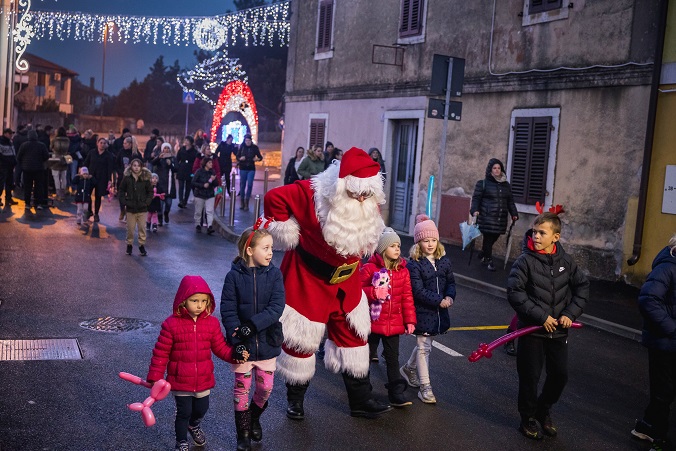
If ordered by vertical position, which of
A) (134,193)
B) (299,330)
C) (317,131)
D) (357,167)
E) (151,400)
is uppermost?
(317,131)

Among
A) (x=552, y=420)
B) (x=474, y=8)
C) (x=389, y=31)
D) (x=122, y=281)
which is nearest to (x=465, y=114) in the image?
(x=474, y=8)

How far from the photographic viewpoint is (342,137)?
22.4 metres

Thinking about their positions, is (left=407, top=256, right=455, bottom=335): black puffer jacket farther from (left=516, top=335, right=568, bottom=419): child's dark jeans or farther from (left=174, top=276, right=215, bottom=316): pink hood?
(left=174, top=276, right=215, bottom=316): pink hood

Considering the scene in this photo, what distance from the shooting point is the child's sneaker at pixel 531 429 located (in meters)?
6.22

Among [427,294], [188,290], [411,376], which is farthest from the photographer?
[411,376]

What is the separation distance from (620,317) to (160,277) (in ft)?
20.2

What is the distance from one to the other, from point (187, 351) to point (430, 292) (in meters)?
2.42

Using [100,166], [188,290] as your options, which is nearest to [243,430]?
[188,290]

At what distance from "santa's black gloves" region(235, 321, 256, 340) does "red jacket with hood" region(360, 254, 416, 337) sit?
60.7 inches

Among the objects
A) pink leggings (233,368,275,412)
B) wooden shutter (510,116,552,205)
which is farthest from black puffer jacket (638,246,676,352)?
wooden shutter (510,116,552,205)

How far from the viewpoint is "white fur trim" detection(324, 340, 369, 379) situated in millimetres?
6383

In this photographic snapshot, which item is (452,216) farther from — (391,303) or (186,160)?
(391,303)

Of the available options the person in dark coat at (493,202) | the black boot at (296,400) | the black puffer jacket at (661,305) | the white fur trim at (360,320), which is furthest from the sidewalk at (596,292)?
the black boot at (296,400)

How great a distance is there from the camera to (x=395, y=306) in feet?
22.6
